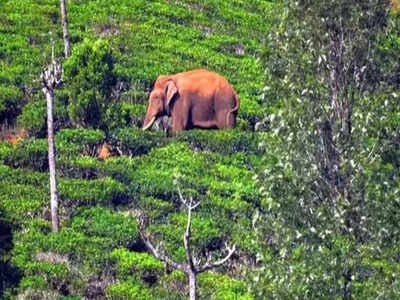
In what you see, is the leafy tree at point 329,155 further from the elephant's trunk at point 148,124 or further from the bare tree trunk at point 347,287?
the elephant's trunk at point 148,124

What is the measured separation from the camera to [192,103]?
1948 inches

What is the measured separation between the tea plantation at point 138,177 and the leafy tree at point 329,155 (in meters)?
0.05

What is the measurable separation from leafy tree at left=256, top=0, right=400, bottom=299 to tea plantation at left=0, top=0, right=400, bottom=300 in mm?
55

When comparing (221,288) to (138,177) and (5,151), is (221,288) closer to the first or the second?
(138,177)

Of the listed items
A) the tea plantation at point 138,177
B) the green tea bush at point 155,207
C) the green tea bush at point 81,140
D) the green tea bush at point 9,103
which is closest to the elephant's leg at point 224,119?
the tea plantation at point 138,177

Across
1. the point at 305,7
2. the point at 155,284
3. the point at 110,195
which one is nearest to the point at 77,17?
the point at 110,195

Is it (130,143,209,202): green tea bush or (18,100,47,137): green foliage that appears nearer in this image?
(130,143,209,202): green tea bush

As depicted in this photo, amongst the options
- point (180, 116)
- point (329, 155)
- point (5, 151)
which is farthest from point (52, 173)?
point (329, 155)

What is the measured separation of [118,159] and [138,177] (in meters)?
1.88

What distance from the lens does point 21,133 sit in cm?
4753

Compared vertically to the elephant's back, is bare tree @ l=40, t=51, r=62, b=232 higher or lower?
higher

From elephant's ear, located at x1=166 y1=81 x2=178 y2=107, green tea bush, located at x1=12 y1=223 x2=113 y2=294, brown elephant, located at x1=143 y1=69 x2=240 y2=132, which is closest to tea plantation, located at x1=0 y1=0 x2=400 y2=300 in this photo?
green tea bush, located at x1=12 y1=223 x2=113 y2=294

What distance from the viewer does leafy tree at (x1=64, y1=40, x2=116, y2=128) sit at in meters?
48.0

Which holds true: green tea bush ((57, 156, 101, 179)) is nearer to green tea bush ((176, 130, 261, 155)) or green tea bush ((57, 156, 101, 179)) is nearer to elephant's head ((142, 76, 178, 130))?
elephant's head ((142, 76, 178, 130))
